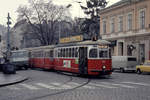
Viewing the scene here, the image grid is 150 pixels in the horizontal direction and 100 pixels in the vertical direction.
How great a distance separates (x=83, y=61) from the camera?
22.7 metres

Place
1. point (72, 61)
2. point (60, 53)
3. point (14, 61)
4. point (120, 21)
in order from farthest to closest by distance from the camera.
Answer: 1. point (120, 21)
2. point (14, 61)
3. point (60, 53)
4. point (72, 61)

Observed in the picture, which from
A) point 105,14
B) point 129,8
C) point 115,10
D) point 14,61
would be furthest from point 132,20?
point 14,61

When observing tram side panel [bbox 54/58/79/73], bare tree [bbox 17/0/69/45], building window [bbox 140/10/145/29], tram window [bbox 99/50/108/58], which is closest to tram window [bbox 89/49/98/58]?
tram window [bbox 99/50/108/58]

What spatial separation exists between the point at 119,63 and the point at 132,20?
9.51 meters

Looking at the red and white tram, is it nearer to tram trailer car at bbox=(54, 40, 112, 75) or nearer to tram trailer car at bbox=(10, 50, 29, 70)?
tram trailer car at bbox=(54, 40, 112, 75)

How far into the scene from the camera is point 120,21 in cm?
4722

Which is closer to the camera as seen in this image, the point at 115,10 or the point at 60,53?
the point at 60,53

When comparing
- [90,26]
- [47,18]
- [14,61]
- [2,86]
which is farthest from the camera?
[90,26]

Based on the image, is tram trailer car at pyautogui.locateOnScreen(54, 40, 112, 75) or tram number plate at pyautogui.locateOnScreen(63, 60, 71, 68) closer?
tram trailer car at pyautogui.locateOnScreen(54, 40, 112, 75)

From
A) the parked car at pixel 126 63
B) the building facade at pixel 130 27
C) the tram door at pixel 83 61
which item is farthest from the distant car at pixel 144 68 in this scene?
the tram door at pixel 83 61

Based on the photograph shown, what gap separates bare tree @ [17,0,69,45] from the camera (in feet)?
203

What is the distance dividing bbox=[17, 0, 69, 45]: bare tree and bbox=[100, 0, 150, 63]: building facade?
14360 millimetres

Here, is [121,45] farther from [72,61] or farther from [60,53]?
[72,61]

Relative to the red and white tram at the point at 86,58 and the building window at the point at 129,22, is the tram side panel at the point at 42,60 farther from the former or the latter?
the building window at the point at 129,22
